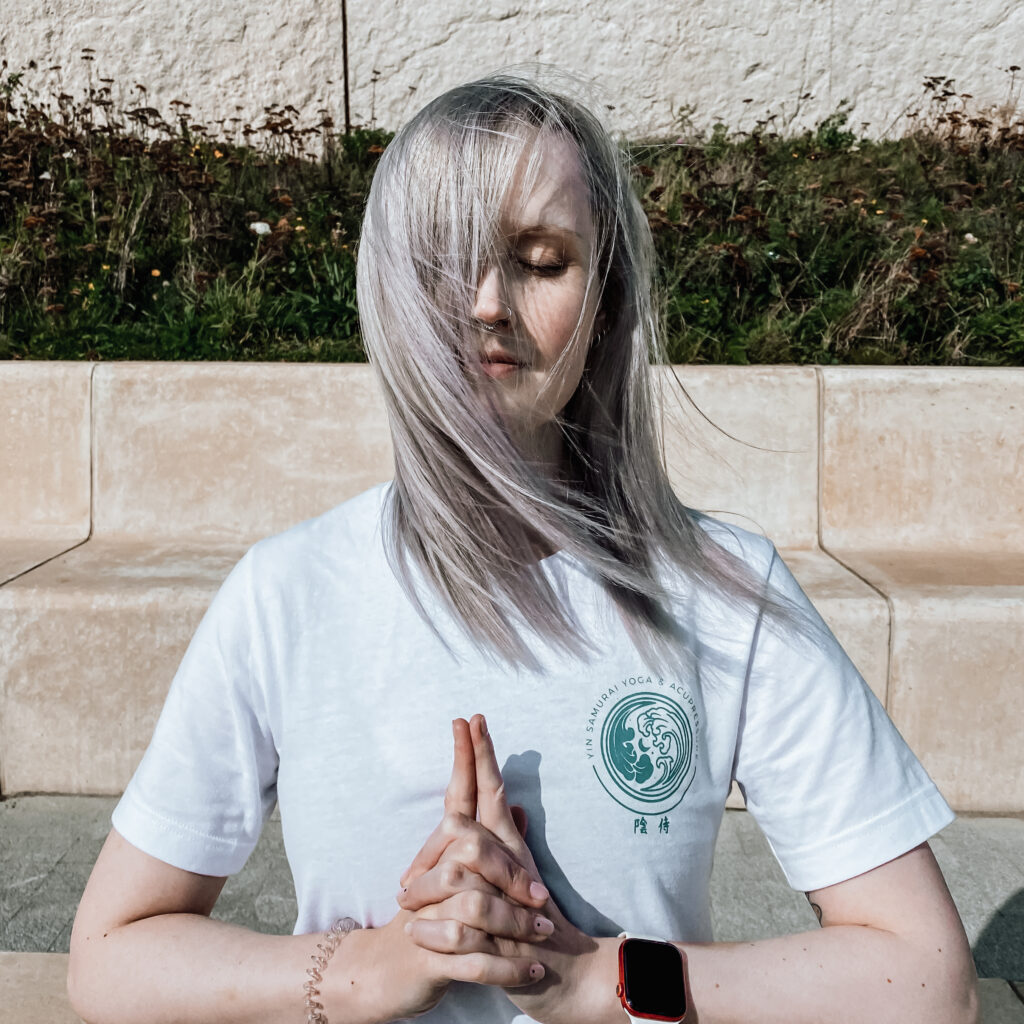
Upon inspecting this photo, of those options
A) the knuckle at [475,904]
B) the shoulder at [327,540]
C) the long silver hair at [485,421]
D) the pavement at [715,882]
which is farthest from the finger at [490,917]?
the pavement at [715,882]

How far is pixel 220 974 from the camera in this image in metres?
1.10

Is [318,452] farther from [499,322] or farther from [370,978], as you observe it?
[370,978]

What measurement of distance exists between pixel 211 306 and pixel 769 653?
3.81 metres

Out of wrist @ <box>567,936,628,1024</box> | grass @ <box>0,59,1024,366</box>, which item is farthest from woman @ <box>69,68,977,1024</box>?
grass @ <box>0,59,1024,366</box>

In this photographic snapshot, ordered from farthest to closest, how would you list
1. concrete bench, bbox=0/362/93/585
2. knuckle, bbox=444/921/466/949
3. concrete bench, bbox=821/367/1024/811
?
1. concrete bench, bbox=0/362/93/585
2. concrete bench, bbox=821/367/1024/811
3. knuckle, bbox=444/921/466/949

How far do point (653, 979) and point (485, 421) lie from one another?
2.02ft

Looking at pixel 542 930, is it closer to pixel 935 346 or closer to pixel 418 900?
pixel 418 900

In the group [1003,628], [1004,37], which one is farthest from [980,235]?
[1003,628]

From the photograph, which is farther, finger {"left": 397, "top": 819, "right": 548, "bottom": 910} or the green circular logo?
the green circular logo

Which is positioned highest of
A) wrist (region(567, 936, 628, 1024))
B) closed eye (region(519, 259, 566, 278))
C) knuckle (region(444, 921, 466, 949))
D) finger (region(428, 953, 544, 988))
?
closed eye (region(519, 259, 566, 278))

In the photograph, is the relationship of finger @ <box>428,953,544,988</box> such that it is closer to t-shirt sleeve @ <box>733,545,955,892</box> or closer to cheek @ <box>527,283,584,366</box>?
t-shirt sleeve @ <box>733,545,955,892</box>

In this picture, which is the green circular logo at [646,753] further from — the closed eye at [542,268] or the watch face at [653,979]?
the closed eye at [542,268]

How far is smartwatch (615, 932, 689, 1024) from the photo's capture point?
1.06 meters

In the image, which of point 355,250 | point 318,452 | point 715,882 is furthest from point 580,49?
point 715,882
